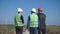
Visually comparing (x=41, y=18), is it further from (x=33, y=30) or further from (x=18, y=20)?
(x=18, y=20)

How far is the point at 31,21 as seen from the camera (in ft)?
36.3

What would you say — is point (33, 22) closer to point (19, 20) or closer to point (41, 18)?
point (41, 18)

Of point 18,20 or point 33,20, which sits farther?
point 18,20

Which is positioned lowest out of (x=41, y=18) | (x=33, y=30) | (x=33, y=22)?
(x=33, y=30)

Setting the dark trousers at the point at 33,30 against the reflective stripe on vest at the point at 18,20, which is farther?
the reflective stripe on vest at the point at 18,20

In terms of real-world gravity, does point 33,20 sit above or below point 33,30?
above

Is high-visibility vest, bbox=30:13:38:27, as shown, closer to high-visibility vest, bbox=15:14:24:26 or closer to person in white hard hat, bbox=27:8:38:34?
person in white hard hat, bbox=27:8:38:34

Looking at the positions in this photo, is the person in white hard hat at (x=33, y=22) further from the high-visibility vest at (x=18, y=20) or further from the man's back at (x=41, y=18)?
the high-visibility vest at (x=18, y=20)

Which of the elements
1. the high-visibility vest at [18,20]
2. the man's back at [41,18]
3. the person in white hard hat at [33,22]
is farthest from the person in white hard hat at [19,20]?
the man's back at [41,18]

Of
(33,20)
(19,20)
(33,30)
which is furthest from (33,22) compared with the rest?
(19,20)

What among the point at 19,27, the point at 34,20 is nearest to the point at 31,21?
the point at 34,20

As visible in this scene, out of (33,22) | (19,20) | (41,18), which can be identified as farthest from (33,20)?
(19,20)

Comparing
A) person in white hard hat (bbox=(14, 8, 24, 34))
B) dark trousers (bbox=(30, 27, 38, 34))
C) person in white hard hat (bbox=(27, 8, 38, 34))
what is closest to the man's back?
person in white hard hat (bbox=(27, 8, 38, 34))

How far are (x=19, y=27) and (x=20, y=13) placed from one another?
2.18 feet
